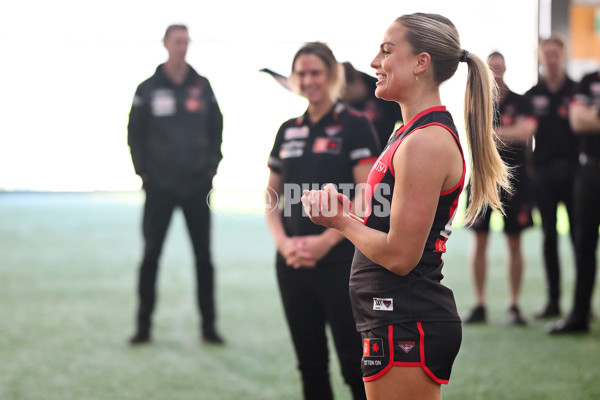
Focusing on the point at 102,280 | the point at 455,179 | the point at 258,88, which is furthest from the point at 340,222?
the point at 258,88

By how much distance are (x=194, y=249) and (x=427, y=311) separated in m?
3.22

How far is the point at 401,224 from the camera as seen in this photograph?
1465 mm

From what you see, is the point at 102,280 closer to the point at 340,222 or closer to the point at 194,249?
the point at 194,249

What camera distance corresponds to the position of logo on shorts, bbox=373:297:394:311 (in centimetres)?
158

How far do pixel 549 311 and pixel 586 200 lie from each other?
1.01 meters

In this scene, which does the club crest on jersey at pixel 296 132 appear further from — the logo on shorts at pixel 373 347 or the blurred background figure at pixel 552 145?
the blurred background figure at pixel 552 145

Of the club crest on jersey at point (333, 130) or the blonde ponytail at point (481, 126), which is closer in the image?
the blonde ponytail at point (481, 126)

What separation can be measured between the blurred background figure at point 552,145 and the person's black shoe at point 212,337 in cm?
225

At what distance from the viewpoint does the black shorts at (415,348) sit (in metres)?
1.54

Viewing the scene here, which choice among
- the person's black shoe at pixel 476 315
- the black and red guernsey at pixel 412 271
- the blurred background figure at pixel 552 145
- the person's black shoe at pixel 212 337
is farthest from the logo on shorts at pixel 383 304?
the blurred background figure at pixel 552 145

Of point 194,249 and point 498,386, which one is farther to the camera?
point 194,249

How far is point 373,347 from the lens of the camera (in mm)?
1587

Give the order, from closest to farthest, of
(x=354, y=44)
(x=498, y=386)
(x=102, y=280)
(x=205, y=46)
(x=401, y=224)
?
(x=401, y=224) → (x=498, y=386) → (x=102, y=280) → (x=354, y=44) → (x=205, y=46)

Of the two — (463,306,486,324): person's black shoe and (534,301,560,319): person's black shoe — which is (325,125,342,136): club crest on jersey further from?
(534,301,560,319): person's black shoe
